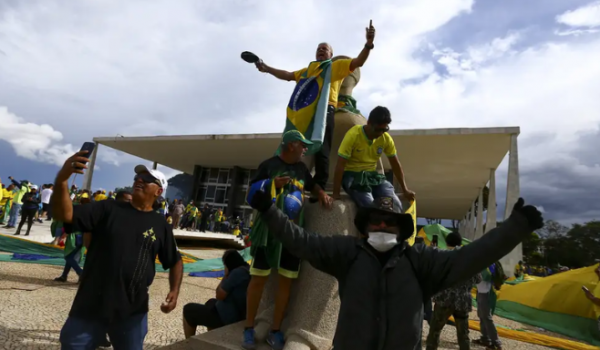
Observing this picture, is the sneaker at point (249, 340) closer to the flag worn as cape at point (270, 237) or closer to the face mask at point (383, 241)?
the flag worn as cape at point (270, 237)

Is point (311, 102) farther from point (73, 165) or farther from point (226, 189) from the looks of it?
point (226, 189)

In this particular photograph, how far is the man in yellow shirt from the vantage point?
126 inches

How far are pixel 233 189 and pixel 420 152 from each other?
45.3 feet

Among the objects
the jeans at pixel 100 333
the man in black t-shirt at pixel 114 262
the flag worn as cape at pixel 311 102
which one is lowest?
the jeans at pixel 100 333

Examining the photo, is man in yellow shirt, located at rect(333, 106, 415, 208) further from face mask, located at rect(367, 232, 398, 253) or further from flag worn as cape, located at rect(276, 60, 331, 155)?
face mask, located at rect(367, 232, 398, 253)

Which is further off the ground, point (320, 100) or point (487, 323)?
point (320, 100)

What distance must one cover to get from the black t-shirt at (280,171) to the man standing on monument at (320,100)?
248 millimetres

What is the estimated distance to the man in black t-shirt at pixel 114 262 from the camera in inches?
76.2

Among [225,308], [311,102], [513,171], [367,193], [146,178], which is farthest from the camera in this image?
[513,171]

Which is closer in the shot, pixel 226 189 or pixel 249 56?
pixel 249 56

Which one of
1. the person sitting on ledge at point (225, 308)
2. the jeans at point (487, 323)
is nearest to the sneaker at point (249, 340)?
the person sitting on ledge at point (225, 308)

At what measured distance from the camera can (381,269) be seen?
172 centimetres

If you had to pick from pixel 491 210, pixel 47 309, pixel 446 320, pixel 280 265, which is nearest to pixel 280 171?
pixel 280 265

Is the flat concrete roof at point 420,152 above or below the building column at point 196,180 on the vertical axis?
above
